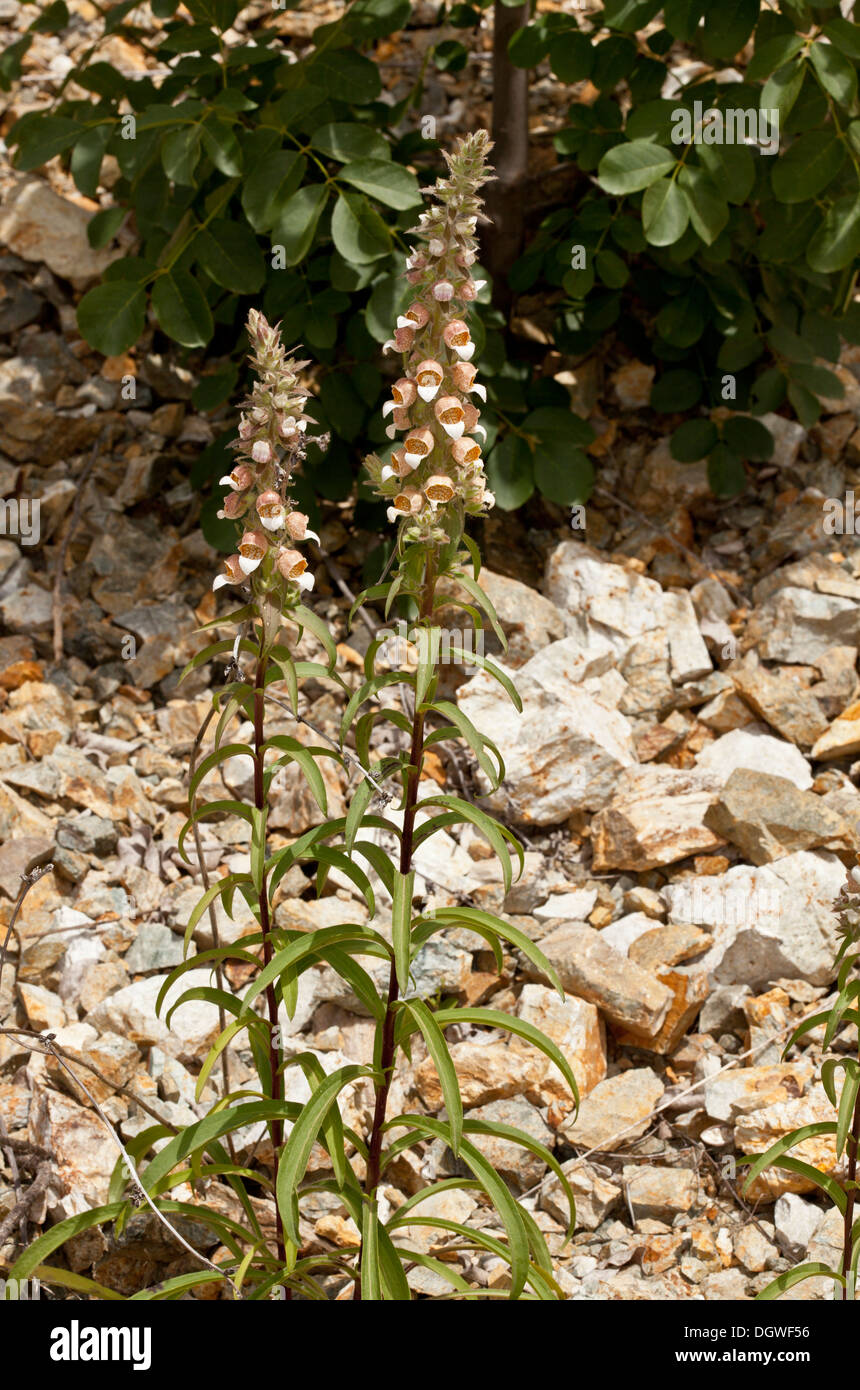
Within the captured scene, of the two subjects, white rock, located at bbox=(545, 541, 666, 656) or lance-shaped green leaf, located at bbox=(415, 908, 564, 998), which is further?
white rock, located at bbox=(545, 541, 666, 656)

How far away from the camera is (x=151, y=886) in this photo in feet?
11.6

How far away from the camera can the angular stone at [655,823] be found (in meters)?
3.57

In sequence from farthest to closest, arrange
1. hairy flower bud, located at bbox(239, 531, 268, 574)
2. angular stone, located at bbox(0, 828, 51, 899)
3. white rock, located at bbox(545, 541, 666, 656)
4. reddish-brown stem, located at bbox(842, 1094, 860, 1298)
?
white rock, located at bbox(545, 541, 666, 656) < angular stone, located at bbox(0, 828, 51, 899) < reddish-brown stem, located at bbox(842, 1094, 860, 1298) < hairy flower bud, located at bbox(239, 531, 268, 574)

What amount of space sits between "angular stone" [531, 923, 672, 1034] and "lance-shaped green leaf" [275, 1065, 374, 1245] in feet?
3.53

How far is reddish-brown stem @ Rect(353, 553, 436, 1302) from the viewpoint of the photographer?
224cm

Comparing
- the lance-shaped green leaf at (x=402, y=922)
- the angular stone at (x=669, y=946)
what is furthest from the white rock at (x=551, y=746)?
the lance-shaped green leaf at (x=402, y=922)

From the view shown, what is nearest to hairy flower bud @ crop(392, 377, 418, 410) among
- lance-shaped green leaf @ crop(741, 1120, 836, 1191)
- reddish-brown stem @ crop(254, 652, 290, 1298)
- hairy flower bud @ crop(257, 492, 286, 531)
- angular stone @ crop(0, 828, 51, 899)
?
hairy flower bud @ crop(257, 492, 286, 531)

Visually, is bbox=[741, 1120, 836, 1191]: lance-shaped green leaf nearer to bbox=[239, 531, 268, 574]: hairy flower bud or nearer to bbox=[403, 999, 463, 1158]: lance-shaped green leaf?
bbox=[403, 999, 463, 1158]: lance-shaped green leaf

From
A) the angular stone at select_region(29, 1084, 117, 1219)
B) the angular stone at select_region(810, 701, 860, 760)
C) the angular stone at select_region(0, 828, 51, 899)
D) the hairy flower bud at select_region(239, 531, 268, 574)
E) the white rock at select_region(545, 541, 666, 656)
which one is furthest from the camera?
the white rock at select_region(545, 541, 666, 656)

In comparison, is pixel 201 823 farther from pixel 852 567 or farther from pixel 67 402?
pixel 852 567

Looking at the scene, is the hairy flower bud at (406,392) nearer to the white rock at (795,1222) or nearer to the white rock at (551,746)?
the white rock at (551,746)

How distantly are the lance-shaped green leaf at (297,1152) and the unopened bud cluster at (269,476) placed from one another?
32.8 inches

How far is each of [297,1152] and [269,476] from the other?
1084mm

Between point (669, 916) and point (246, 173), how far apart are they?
2341mm
